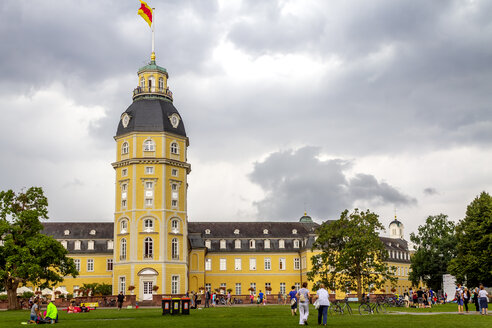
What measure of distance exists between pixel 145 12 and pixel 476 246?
155ft

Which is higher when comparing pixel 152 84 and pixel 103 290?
pixel 152 84

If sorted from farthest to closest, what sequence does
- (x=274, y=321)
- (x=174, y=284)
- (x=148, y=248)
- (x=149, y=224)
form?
(x=149, y=224) → (x=174, y=284) → (x=148, y=248) → (x=274, y=321)

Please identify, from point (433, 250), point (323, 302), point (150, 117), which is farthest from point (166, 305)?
point (433, 250)

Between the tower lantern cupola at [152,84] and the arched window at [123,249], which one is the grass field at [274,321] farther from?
the tower lantern cupola at [152,84]

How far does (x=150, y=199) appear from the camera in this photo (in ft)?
258

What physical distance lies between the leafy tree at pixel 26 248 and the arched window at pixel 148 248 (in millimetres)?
19120

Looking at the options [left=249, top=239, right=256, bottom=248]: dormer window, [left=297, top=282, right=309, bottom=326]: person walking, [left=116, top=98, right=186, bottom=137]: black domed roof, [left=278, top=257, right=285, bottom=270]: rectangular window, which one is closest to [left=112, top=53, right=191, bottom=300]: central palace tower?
[left=116, top=98, right=186, bottom=137]: black domed roof

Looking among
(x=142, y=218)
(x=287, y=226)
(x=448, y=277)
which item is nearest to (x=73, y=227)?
(x=142, y=218)

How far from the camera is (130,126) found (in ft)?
265

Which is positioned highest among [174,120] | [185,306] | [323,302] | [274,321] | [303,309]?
[174,120]

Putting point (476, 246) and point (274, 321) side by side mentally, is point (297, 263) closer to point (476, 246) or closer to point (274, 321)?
point (476, 246)

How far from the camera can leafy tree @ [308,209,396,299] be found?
64938 mm

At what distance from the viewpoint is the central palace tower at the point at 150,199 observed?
76.6 m

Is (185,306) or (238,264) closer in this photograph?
(185,306)
